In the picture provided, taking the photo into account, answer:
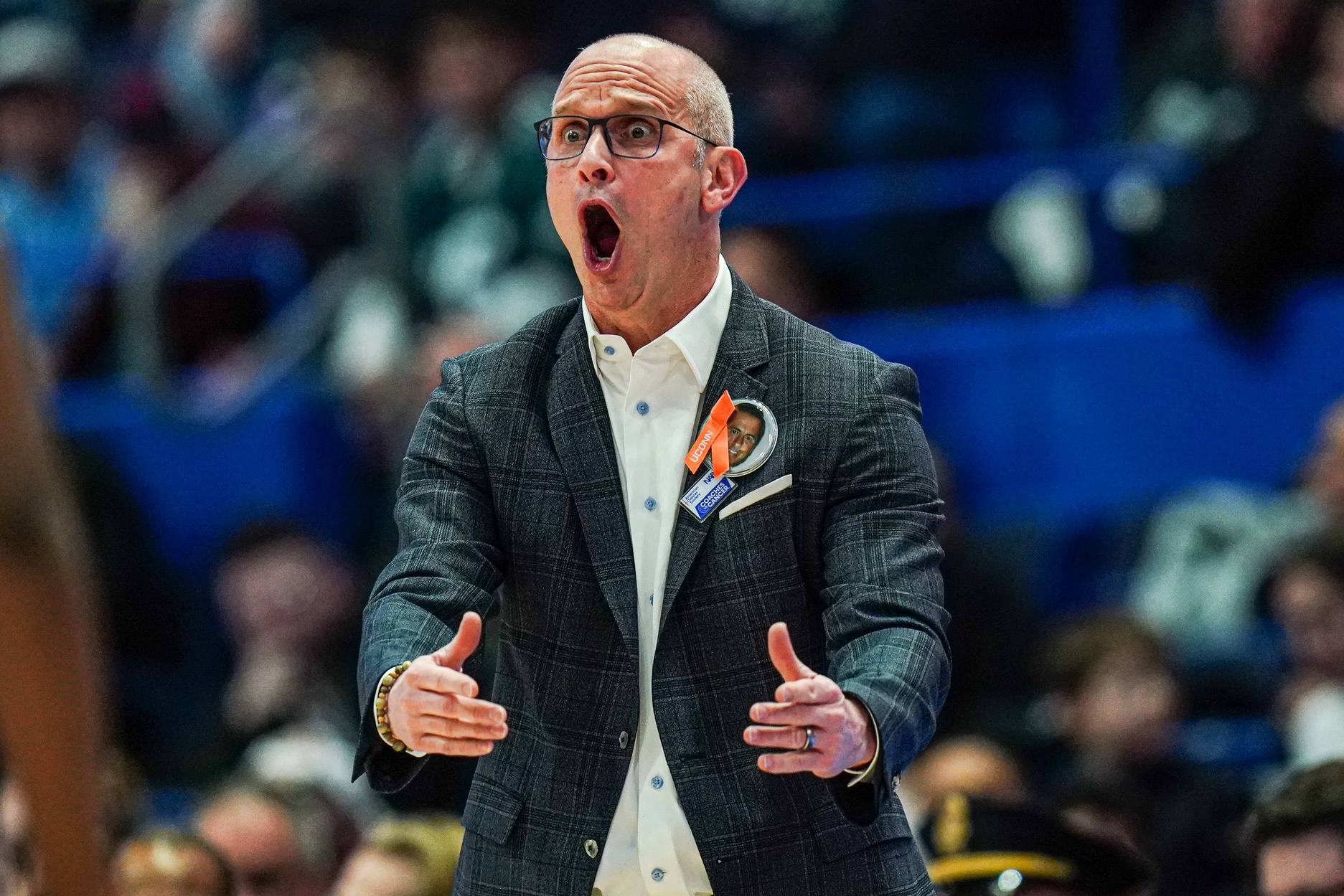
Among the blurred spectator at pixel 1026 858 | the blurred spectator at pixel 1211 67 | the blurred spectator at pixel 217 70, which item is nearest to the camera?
the blurred spectator at pixel 1026 858

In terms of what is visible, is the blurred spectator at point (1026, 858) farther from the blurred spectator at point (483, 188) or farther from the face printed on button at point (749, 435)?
the blurred spectator at point (483, 188)

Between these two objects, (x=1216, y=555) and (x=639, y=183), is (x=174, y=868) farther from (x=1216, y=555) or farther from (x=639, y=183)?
(x=1216, y=555)

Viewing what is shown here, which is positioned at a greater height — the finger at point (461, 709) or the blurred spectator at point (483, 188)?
the blurred spectator at point (483, 188)

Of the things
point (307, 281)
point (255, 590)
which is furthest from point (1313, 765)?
point (307, 281)

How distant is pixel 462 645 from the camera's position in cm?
300

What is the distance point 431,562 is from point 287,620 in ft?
15.9

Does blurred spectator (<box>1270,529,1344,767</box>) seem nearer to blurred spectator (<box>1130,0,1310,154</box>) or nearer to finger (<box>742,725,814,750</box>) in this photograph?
blurred spectator (<box>1130,0,1310,154</box>)

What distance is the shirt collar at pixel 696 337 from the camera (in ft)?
11.1

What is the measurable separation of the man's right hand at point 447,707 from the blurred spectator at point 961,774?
3.15 meters

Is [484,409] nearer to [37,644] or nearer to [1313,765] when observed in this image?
[37,644]

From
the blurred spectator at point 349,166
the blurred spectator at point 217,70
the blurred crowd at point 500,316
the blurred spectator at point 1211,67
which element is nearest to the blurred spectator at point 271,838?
the blurred crowd at point 500,316

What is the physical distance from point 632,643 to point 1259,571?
4.45 m

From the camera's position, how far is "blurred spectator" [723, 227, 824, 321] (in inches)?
310

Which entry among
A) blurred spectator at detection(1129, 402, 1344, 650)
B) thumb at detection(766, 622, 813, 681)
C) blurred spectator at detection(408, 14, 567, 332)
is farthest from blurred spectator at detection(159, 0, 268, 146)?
thumb at detection(766, 622, 813, 681)
